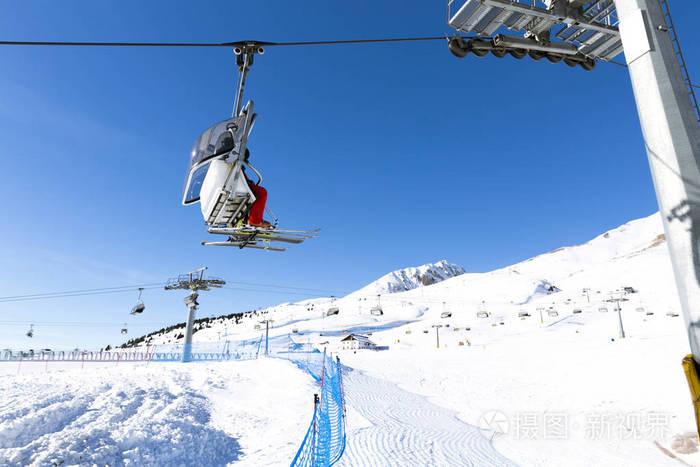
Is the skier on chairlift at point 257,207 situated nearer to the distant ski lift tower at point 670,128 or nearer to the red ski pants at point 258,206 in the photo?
the red ski pants at point 258,206

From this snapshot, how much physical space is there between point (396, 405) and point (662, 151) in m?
18.6

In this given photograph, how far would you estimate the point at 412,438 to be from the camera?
13.6 meters

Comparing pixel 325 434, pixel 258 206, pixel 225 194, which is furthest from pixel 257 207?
pixel 325 434

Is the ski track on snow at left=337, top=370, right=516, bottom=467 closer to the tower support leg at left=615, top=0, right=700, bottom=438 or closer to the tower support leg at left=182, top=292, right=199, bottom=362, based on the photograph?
the tower support leg at left=615, top=0, right=700, bottom=438

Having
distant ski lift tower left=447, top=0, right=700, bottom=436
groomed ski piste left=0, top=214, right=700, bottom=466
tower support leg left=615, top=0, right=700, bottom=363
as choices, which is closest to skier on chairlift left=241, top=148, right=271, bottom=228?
distant ski lift tower left=447, top=0, right=700, bottom=436

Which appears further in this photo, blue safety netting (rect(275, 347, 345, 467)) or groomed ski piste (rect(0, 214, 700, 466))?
groomed ski piste (rect(0, 214, 700, 466))

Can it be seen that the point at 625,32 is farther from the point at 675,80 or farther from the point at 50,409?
the point at 50,409

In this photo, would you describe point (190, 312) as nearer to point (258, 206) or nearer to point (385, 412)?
point (385, 412)

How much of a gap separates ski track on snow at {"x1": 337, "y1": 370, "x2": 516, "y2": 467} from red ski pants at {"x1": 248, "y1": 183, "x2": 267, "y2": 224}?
24.7 feet

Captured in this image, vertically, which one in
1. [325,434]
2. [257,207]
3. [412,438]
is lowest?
[412,438]

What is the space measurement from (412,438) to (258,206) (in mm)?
10515

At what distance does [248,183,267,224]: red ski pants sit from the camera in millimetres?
9766

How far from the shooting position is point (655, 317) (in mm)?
52875

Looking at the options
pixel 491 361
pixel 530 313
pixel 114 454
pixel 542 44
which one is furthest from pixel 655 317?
pixel 114 454
